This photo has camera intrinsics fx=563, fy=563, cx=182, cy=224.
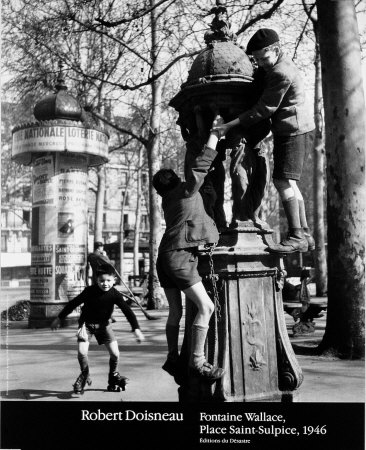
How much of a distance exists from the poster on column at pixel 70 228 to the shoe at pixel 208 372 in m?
8.16

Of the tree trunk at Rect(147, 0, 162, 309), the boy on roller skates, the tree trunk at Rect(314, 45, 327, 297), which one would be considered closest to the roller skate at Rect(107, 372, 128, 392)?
the boy on roller skates

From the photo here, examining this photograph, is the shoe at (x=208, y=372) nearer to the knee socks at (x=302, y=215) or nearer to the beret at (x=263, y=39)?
the knee socks at (x=302, y=215)

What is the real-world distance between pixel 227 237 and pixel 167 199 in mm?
571

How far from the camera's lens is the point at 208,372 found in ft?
13.1

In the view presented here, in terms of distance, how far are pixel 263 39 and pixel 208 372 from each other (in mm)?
2441

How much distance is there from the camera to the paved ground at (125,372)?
4945 millimetres

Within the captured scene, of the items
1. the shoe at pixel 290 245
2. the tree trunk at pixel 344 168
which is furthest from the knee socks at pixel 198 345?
the tree trunk at pixel 344 168

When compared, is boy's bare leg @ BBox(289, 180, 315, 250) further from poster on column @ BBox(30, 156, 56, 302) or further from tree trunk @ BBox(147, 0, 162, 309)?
tree trunk @ BBox(147, 0, 162, 309)

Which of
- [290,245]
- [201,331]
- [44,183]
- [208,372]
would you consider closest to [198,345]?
[201,331]

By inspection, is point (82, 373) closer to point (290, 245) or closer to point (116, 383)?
point (116, 383)

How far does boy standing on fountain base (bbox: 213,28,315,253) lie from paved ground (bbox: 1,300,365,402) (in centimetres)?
142

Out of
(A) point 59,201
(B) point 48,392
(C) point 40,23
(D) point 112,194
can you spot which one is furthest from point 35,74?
(D) point 112,194

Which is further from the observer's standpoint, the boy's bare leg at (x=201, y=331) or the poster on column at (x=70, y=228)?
the poster on column at (x=70, y=228)

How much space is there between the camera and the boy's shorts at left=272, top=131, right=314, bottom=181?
14.0 feet
